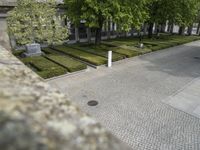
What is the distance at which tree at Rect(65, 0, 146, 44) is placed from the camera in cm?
1712

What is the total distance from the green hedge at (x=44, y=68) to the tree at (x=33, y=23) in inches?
98.6

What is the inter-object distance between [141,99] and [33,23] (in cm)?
1308

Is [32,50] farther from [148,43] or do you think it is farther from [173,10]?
[173,10]

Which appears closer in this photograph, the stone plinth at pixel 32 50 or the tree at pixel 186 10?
the stone plinth at pixel 32 50

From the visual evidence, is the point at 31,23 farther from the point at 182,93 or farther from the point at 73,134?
the point at 73,134

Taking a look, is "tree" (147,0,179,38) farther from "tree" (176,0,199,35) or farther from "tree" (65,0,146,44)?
"tree" (65,0,146,44)

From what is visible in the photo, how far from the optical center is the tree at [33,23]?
53.7 feet

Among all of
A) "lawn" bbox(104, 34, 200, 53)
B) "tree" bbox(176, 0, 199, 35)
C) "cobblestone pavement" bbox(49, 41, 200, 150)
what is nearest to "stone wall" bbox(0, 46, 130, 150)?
"cobblestone pavement" bbox(49, 41, 200, 150)

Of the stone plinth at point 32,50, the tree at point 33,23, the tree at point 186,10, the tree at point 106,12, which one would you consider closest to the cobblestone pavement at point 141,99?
the tree at point 106,12

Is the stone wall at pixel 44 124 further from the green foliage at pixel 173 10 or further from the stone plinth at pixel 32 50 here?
the green foliage at pixel 173 10

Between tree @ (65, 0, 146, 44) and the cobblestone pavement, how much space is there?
4556 mm

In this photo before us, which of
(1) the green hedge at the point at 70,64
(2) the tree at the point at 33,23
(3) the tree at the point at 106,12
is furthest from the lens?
(3) the tree at the point at 106,12

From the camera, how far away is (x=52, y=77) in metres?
13.0

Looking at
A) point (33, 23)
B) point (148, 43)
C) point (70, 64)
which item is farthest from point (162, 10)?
point (33, 23)
